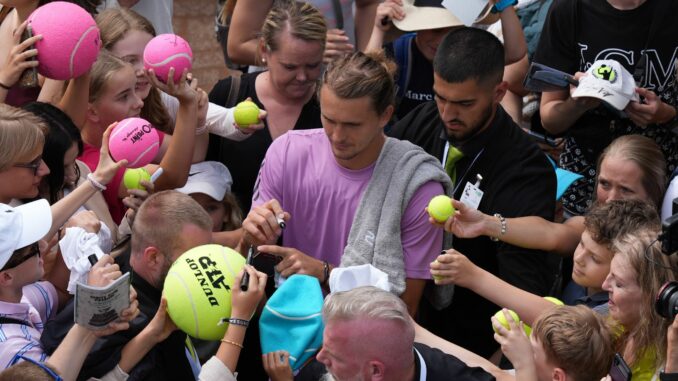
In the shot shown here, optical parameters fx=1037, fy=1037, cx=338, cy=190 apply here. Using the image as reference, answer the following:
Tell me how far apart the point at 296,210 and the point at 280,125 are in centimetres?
82

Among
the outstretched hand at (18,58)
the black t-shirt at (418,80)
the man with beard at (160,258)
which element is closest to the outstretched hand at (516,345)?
the man with beard at (160,258)

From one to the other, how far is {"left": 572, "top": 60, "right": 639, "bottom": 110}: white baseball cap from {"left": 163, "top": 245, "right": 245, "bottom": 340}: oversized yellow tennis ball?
1.97 meters

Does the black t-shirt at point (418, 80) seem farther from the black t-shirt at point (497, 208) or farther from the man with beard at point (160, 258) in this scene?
the man with beard at point (160, 258)

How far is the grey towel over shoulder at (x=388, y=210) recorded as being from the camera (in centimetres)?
407

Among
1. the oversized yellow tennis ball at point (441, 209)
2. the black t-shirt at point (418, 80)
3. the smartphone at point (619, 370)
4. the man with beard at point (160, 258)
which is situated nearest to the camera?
the smartphone at point (619, 370)

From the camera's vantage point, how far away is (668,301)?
11.0 feet

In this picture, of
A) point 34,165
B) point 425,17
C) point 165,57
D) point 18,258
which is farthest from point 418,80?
point 18,258

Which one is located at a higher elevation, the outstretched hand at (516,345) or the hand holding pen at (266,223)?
the hand holding pen at (266,223)

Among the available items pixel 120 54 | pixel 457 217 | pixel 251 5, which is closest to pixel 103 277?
pixel 457 217

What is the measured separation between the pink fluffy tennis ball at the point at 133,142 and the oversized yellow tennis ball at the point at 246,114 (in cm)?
42

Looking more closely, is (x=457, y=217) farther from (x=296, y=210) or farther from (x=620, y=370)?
(x=620, y=370)

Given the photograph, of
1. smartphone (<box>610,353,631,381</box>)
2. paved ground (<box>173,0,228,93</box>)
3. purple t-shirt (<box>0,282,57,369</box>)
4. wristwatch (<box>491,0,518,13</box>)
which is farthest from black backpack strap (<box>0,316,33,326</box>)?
paved ground (<box>173,0,228,93</box>)

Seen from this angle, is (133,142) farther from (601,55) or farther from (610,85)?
(601,55)

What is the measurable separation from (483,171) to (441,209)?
57 centimetres
